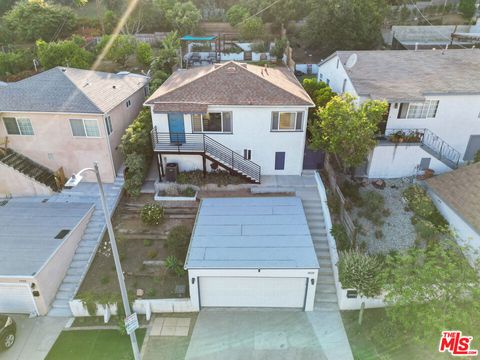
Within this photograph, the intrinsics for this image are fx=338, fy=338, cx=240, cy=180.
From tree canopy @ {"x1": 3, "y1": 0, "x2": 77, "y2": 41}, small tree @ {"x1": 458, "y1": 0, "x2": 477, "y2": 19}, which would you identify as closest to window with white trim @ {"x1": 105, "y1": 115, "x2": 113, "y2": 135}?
tree canopy @ {"x1": 3, "y1": 0, "x2": 77, "y2": 41}

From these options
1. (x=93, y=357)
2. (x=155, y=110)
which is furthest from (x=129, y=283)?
(x=155, y=110)

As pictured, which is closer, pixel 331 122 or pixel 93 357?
pixel 93 357

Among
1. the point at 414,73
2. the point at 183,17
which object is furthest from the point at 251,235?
the point at 183,17

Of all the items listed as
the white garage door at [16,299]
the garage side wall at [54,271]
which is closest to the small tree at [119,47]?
the garage side wall at [54,271]

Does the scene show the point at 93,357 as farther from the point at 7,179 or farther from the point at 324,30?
the point at 324,30

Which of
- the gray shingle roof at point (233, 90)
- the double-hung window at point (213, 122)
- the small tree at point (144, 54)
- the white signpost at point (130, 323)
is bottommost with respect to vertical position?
the white signpost at point (130, 323)

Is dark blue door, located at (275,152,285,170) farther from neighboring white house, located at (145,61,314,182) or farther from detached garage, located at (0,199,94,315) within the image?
detached garage, located at (0,199,94,315)

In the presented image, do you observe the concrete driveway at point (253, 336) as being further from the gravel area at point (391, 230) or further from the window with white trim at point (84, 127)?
the window with white trim at point (84, 127)
